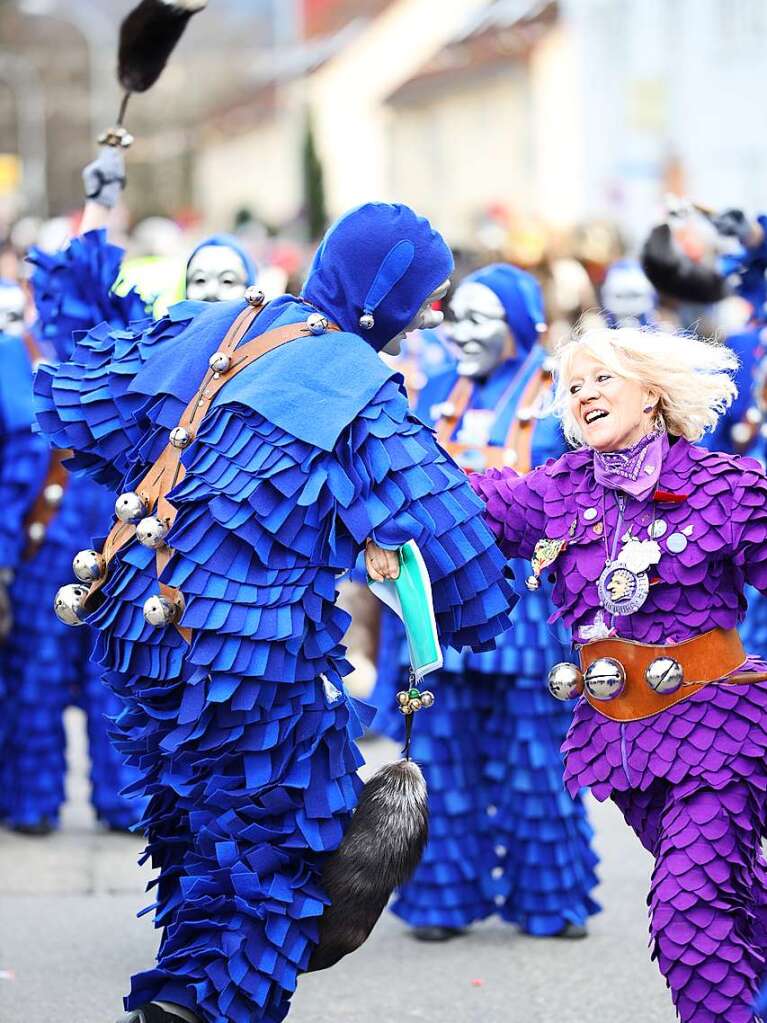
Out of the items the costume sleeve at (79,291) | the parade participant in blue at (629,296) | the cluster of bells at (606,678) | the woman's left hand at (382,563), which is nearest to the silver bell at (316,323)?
the woman's left hand at (382,563)

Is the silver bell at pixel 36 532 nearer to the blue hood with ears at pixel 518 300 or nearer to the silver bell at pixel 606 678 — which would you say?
the blue hood with ears at pixel 518 300

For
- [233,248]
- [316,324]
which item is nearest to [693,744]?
[316,324]

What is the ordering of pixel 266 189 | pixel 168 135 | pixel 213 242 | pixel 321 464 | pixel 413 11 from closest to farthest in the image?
pixel 321 464
pixel 213 242
pixel 413 11
pixel 168 135
pixel 266 189

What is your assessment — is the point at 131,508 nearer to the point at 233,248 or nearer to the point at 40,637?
the point at 233,248

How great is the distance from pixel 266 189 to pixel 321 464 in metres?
58.3

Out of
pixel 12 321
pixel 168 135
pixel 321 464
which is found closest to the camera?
pixel 321 464

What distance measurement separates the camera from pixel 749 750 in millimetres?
4289

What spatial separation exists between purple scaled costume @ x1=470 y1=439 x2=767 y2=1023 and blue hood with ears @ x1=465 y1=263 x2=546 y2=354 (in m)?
1.90

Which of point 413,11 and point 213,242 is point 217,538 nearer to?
point 213,242

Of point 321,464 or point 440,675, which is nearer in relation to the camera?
point 321,464

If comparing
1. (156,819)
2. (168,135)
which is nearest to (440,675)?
(156,819)

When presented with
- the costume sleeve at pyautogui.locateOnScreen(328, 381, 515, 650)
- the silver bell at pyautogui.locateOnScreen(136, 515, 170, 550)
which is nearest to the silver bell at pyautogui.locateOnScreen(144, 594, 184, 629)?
the silver bell at pyautogui.locateOnScreen(136, 515, 170, 550)

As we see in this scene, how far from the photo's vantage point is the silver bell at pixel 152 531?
4238mm

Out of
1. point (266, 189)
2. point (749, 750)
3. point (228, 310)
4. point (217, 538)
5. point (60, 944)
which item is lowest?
point (266, 189)
